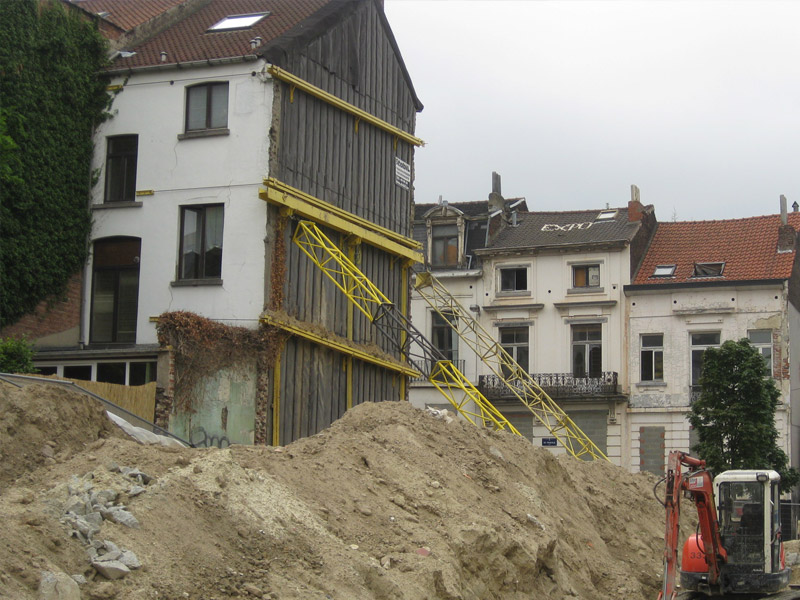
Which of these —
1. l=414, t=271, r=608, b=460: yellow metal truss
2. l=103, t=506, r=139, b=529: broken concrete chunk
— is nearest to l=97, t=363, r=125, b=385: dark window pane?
l=414, t=271, r=608, b=460: yellow metal truss

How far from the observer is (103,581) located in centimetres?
1188

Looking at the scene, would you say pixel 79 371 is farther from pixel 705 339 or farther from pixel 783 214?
pixel 783 214

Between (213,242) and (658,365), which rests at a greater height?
(213,242)

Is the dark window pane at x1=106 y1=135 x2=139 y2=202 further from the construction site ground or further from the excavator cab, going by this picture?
the excavator cab

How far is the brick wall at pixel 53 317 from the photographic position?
84.3 feet

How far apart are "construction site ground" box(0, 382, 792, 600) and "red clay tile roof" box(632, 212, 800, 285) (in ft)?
81.8

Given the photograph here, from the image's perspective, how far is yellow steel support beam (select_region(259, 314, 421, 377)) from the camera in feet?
82.6

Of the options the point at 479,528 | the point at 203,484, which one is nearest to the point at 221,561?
the point at 203,484

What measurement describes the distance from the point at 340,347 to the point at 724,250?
2327 centimetres

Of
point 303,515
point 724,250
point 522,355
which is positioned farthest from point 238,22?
point 724,250

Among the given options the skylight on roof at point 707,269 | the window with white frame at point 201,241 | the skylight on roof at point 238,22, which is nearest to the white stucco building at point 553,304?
the skylight on roof at point 707,269

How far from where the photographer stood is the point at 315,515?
15000 millimetres

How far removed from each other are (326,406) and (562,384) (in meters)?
19.6

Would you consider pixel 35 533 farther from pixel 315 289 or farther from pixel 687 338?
pixel 687 338
